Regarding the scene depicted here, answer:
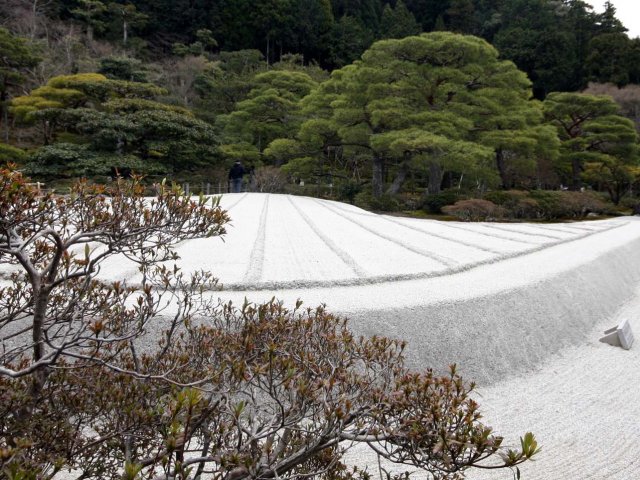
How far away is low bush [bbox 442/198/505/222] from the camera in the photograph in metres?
13.7

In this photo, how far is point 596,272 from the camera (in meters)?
6.80

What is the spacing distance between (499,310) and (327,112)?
13892 mm

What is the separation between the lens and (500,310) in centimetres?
453

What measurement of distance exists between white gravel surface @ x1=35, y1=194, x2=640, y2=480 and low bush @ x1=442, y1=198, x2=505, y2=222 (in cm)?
585

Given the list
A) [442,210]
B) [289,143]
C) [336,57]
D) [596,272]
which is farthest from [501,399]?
[336,57]

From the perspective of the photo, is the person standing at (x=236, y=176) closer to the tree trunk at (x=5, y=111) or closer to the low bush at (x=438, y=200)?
the low bush at (x=438, y=200)

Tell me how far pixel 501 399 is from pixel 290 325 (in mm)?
2342

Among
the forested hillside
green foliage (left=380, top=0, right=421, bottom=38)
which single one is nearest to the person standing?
the forested hillside

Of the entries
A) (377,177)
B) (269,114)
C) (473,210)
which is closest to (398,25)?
(269,114)

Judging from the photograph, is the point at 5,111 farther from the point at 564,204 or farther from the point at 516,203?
the point at 564,204

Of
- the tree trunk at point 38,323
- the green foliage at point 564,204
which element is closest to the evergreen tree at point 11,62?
the green foliage at point 564,204

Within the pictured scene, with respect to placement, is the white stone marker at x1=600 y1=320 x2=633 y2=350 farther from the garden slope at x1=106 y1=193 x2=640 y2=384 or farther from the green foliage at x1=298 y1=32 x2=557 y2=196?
the green foliage at x1=298 y1=32 x2=557 y2=196

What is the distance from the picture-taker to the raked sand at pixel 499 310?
3.29 metres

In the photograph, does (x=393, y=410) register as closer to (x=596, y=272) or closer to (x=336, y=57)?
(x=596, y=272)
